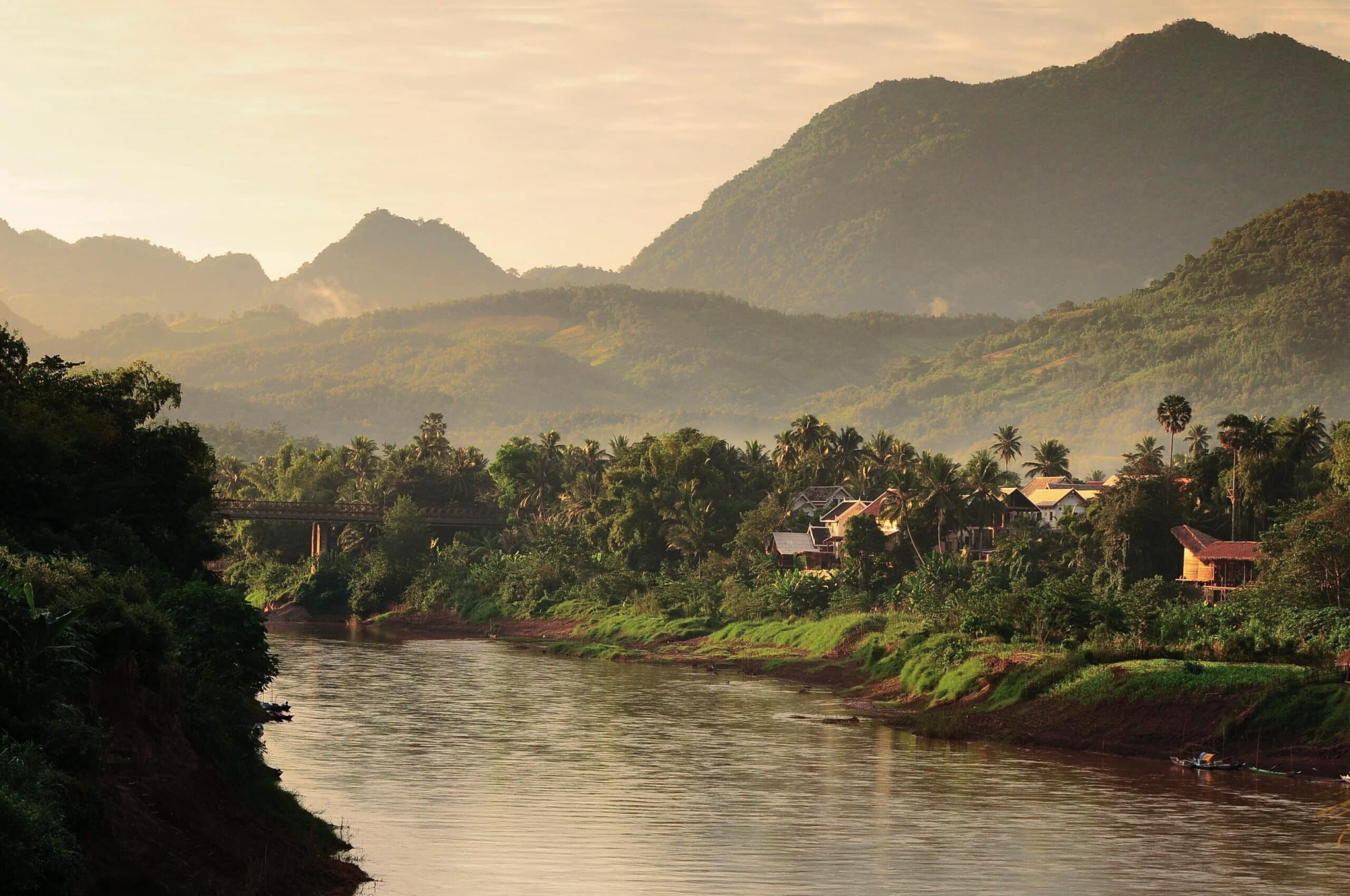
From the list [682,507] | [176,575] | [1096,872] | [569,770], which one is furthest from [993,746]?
[682,507]

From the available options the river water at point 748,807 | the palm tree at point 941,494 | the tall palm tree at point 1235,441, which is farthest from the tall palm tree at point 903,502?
the river water at point 748,807

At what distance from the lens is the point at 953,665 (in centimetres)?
8506

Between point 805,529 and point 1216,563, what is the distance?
46935 mm

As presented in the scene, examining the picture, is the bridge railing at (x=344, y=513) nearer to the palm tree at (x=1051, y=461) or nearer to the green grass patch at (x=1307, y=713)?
the palm tree at (x=1051, y=461)

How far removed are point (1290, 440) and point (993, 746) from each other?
50.2 meters

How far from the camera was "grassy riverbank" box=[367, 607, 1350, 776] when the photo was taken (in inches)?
2608

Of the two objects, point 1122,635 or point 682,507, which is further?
point 682,507

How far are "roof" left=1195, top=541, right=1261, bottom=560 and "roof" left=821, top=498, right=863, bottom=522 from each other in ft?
139

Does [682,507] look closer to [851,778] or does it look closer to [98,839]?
[851,778]

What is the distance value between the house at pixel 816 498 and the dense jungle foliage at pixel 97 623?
8551cm

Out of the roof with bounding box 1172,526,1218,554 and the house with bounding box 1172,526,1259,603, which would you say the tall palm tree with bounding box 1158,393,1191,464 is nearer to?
the roof with bounding box 1172,526,1218,554

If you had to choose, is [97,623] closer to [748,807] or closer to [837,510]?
[748,807]

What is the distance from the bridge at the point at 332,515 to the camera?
16175 cm

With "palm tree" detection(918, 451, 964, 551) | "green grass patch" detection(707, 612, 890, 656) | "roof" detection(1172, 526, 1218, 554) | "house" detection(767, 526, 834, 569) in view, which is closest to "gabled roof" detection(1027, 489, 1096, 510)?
"house" detection(767, 526, 834, 569)
